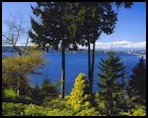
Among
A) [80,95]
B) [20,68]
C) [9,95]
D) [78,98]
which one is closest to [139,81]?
[80,95]

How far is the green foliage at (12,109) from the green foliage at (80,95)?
209 cm

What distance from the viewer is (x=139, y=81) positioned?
15.3 meters

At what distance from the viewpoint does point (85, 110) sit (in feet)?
47.6

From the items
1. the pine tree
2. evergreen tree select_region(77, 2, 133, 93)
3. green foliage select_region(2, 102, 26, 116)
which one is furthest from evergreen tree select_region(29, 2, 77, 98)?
green foliage select_region(2, 102, 26, 116)

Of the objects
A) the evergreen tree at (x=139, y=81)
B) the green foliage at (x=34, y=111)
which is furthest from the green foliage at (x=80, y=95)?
the evergreen tree at (x=139, y=81)

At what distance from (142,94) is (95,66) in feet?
8.72

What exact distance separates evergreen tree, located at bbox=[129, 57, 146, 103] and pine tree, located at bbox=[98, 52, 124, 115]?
60 centimetres

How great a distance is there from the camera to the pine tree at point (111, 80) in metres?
16.0

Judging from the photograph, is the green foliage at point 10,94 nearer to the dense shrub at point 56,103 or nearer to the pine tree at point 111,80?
the dense shrub at point 56,103

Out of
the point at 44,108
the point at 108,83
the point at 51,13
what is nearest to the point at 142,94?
the point at 108,83

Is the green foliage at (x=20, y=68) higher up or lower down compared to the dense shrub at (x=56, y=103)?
higher up

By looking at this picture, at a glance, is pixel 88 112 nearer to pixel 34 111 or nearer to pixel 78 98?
pixel 78 98

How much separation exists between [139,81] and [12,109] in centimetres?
538

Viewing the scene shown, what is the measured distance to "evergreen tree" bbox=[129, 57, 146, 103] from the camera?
14.9 metres
